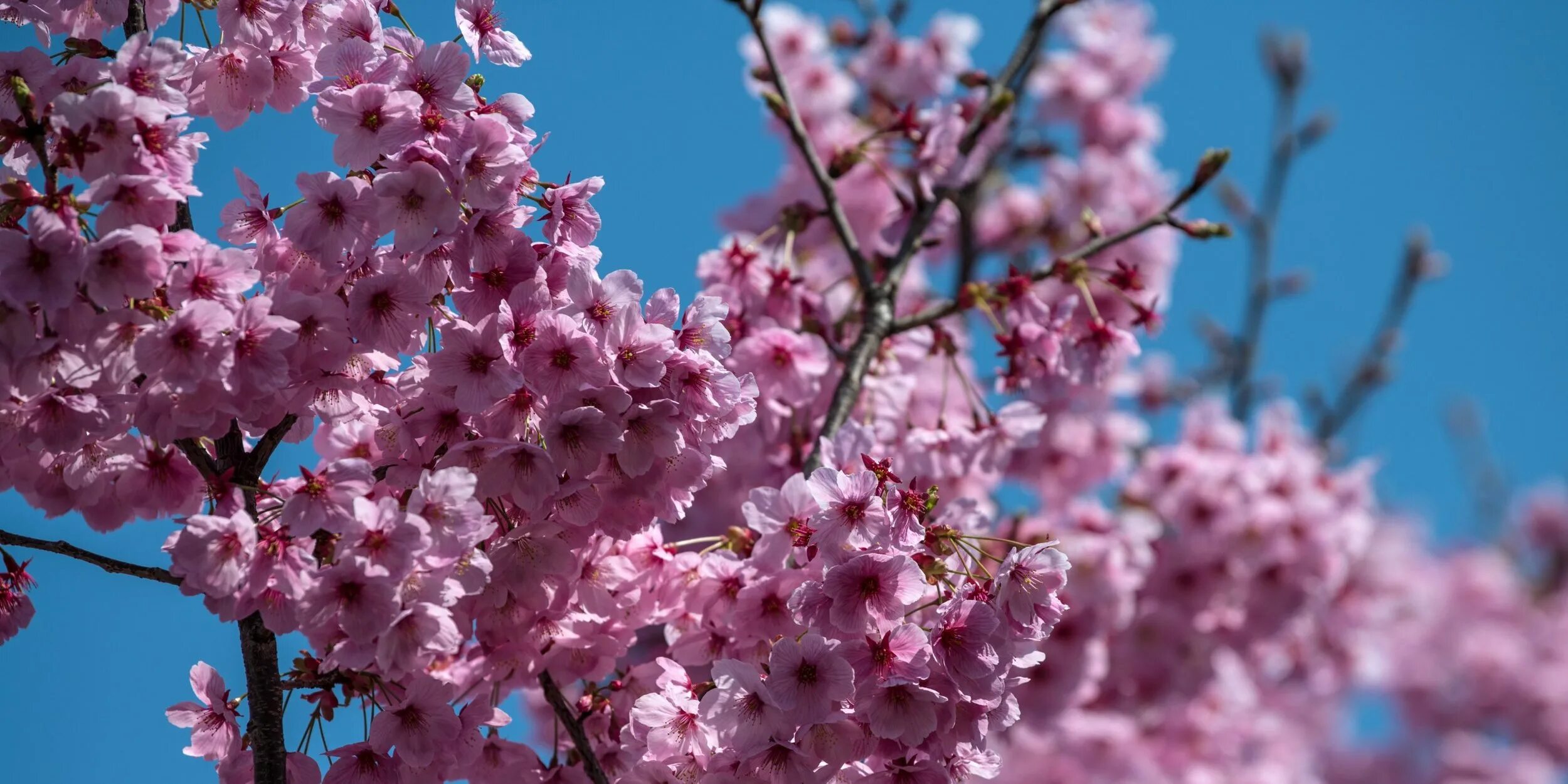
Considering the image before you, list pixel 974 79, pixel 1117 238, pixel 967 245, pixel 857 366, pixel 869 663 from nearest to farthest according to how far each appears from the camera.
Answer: pixel 869 663 < pixel 857 366 < pixel 1117 238 < pixel 974 79 < pixel 967 245

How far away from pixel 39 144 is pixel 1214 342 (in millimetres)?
5240

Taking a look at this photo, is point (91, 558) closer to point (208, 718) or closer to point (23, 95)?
point (208, 718)

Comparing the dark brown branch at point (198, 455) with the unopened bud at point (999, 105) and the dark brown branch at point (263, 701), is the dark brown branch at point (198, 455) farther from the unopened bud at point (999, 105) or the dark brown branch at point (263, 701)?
the unopened bud at point (999, 105)

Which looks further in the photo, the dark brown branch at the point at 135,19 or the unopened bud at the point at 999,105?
the unopened bud at the point at 999,105

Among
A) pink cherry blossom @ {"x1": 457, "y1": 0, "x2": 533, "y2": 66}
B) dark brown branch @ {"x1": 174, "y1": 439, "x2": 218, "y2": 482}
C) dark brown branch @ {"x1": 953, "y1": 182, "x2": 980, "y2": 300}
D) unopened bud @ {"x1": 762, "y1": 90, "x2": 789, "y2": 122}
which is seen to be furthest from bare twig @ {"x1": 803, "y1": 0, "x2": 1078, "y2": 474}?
dark brown branch @ {"x1": 174, "y1": 439, "x2": 218, "y2": 482}

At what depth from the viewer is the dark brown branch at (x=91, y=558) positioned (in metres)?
1.78

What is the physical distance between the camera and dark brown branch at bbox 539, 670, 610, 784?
206cm

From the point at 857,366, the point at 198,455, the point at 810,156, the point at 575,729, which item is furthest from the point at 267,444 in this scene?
the point at 810,156

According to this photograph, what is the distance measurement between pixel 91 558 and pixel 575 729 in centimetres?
86

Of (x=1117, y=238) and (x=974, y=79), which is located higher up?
(x=974, y=79)

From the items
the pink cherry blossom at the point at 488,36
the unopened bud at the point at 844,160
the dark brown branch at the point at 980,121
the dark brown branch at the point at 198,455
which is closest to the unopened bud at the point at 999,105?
the dark brown branch at the point at 980,121

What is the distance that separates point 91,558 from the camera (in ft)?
5.82

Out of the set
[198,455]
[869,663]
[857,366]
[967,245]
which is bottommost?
[869,663]

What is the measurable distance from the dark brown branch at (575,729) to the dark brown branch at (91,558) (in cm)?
68
